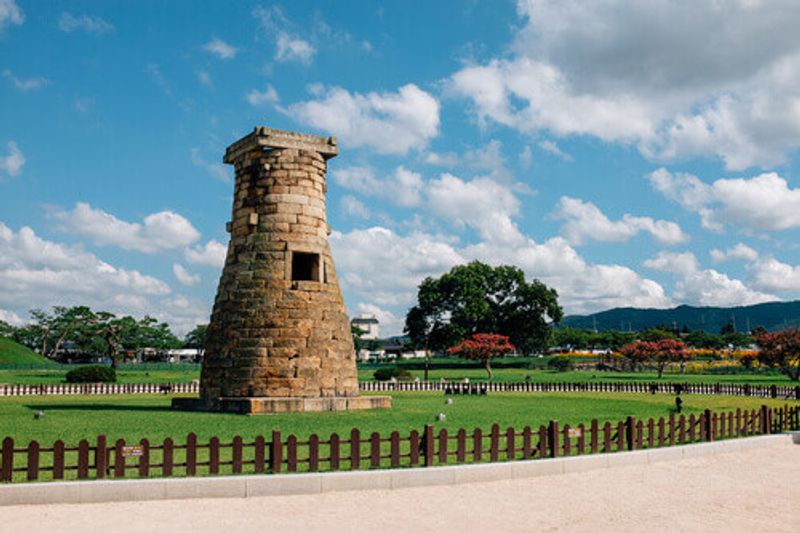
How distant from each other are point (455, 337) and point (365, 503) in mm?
62169

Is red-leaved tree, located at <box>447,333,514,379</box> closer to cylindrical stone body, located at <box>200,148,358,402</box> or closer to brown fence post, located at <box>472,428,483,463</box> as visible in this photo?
cylindrical stone body, located at <box>200,148,358,402</box>

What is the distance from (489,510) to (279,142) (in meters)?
15.2

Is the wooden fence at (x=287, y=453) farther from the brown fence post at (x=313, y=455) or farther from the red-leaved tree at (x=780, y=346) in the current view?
the red-leaved tree at (x=780, y=346)

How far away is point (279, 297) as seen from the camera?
20.4 m

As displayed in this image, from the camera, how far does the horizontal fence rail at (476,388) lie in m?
33.8

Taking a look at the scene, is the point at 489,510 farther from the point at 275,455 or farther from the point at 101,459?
the point at 101,459

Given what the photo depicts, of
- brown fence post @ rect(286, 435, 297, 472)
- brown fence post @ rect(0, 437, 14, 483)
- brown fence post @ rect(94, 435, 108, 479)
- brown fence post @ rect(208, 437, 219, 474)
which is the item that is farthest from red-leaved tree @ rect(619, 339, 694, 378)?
brown fence post @ rect(0, 437, 14, 483)

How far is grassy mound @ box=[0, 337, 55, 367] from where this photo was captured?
6443 centimetres

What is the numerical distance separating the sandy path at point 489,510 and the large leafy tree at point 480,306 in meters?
60.8

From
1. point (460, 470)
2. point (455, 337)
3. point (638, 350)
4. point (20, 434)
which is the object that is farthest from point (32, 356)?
point (460, 470)

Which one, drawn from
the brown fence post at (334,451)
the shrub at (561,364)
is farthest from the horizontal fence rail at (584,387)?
the shrub at (561,364)

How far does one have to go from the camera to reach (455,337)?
232ft

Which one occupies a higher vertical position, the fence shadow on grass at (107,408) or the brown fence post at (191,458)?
the brown fence post at (191,458)

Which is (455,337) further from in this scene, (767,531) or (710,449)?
(767,531)
